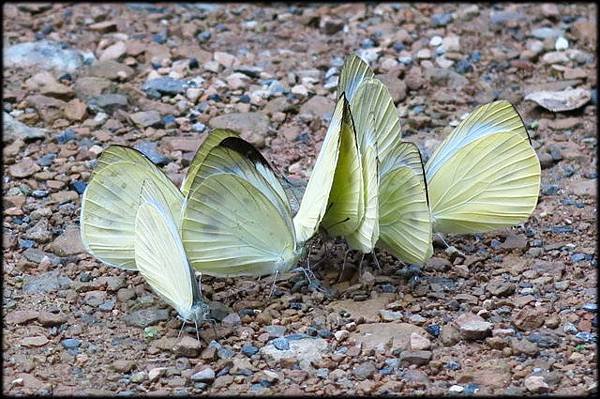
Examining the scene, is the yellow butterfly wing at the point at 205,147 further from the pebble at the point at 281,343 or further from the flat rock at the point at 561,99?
the flat rock at the point at 561,99

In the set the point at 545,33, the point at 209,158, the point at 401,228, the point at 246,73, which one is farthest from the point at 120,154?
the point at 545,33

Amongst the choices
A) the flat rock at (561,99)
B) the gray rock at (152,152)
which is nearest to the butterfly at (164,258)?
the gray rock at (152,152)

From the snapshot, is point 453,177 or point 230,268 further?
point 453,177

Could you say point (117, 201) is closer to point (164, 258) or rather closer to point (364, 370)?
point (164, 258)

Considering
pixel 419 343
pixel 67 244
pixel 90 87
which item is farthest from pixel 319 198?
pixel 90 87

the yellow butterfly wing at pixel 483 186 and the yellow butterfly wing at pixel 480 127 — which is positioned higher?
the yellow butterfly wing at pixel 480 127

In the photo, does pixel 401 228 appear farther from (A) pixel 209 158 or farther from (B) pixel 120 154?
(B) pixel 120 154
